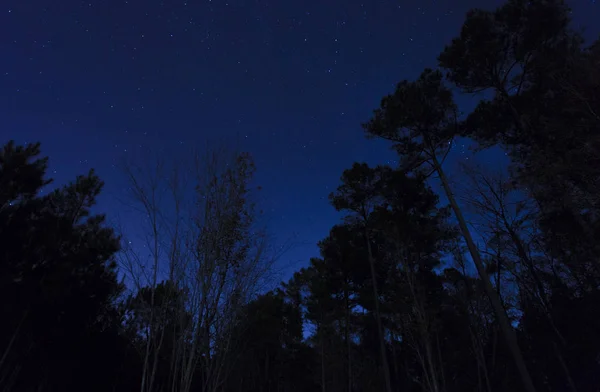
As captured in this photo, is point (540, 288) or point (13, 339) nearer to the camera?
point (13, 339)

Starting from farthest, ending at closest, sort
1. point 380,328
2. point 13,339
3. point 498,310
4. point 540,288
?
point 380,328 < point 540,288 < point 13,339 < point 498,310

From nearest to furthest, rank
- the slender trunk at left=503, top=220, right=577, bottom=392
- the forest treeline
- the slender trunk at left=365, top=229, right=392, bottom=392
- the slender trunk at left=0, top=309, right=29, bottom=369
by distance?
the forest treeline, the slender trunk at left=0, top=309, right=29, bottom=369, the slender trunk at left=503, top=220, right=577, bottom=392, the slender trunk at left=365, top=229, right=392, bottom=392

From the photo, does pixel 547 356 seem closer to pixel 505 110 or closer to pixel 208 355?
pixel 505 110

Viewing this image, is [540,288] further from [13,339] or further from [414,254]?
[13,339]

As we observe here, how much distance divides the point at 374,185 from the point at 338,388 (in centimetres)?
1765

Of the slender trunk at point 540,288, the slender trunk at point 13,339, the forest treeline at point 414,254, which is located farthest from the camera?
the slender trunk at point 540,288

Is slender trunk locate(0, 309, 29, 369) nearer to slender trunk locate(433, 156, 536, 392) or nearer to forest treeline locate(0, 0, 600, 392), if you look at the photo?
forest treeline locate(0, 0, 600, 392)

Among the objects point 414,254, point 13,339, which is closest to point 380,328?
point 414,254

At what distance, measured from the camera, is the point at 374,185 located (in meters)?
17.6

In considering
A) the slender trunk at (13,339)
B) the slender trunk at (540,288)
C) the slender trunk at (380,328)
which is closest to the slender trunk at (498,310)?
the slender trunk at (540,288)

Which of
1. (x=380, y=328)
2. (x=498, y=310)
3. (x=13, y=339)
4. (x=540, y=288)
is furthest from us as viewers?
(x=380, y=328)

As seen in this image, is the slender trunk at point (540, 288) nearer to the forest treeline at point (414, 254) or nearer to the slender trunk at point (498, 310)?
the forest treeline at point (414, 254)

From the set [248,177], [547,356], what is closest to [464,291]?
[547,356]

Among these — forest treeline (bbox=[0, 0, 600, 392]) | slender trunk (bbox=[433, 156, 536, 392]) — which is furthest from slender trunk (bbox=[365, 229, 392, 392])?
slender trunk (bbox=[433, 156, 536, 392])
